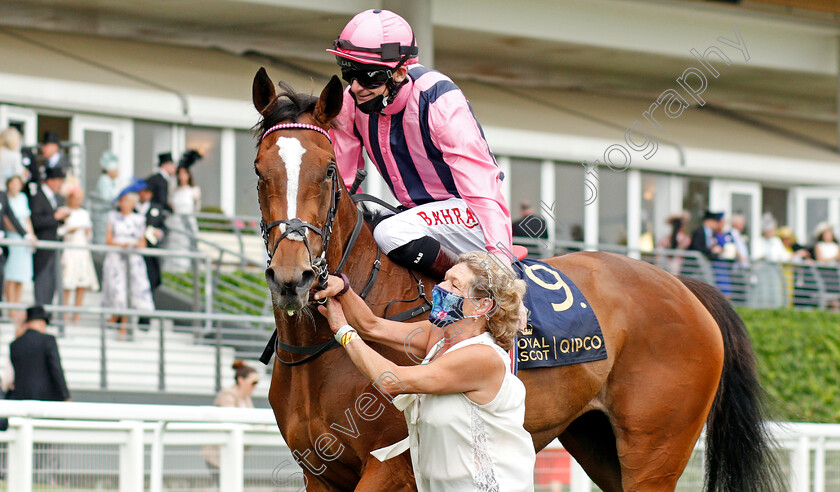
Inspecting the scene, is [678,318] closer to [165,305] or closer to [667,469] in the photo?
[667,469]

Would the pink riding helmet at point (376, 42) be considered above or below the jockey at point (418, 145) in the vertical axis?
above

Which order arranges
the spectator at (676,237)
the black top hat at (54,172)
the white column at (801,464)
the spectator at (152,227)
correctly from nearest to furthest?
the white column at (801,464)
the spectator at (152,227)
the black top hat at (54,172)
the spectator at (676,237)

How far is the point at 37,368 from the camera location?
6.70 m

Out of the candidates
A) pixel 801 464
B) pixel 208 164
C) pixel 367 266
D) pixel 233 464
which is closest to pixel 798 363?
pixel 801 464

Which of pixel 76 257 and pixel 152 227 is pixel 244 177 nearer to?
pixel 152 227

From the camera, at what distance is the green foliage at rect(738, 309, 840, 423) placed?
10.9 metres

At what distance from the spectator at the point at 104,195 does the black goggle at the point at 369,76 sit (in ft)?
21.3

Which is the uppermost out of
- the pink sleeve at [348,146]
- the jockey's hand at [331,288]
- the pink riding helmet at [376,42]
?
the pink riding helmet at [376,42]

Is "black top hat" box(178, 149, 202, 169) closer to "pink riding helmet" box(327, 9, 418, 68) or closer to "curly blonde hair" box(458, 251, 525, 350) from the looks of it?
"pink riding helmet" box(327, 9, 418, 68)

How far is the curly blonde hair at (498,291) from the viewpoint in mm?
3012

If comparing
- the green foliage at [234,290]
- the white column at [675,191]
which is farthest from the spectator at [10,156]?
the white column at [675,191]

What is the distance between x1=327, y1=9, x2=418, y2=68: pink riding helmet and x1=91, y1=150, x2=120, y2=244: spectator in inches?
257

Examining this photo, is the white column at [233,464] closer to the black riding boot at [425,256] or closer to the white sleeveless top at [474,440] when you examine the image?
the black riding boot at [425,256]

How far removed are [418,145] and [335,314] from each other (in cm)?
77
